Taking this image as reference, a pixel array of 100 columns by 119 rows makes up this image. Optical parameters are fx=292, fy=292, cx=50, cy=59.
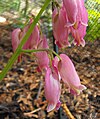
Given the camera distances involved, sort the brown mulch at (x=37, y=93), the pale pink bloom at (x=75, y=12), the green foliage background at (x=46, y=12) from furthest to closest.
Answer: the green foliage background at (x=46, y=12), the brown mulch at (x=37, y=93), the pale pink bloom at (x=75, y=12)

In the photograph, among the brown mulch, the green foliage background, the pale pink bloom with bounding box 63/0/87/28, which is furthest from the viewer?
the green foliage background

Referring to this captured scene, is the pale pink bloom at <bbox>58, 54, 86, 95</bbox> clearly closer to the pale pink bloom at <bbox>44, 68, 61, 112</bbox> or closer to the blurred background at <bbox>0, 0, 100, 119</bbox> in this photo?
the pale pink bloom at <bbox>44, 68, 61, 112</bbox>

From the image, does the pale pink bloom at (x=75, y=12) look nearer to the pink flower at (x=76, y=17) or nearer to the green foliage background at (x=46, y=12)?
the pink flower at (x=76, y=17)

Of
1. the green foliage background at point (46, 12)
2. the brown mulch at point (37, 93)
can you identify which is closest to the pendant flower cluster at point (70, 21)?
the brown mulch at point (37, 93)

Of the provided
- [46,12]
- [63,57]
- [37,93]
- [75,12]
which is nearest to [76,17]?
[75,12]

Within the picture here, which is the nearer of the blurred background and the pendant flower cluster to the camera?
the pendant flower cluster

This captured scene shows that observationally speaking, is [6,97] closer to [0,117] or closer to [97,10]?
[0,117]

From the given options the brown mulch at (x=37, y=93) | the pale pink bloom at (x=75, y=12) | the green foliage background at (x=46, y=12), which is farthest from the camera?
the green foliage background at (x=46, y=12)

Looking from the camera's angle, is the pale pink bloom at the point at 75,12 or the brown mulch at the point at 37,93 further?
the brown mulch at the point at 37,93

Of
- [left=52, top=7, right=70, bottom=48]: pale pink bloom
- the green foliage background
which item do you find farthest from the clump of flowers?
the green foliage background
